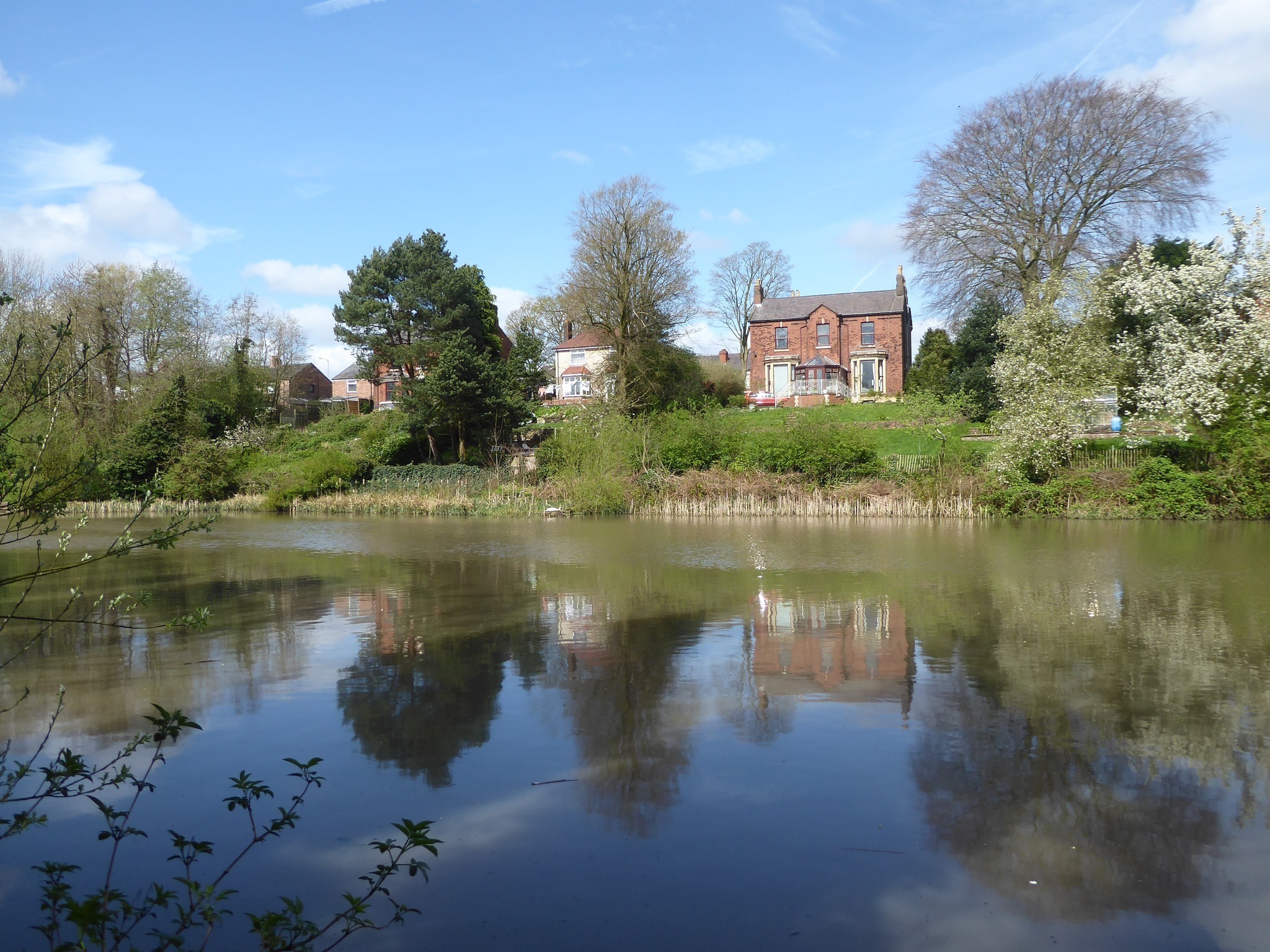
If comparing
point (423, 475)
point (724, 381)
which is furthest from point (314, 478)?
point (724, 381)

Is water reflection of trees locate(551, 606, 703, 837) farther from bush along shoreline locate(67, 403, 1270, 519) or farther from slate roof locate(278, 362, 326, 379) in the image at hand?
slate roof locate(278, 362, 326, 379)

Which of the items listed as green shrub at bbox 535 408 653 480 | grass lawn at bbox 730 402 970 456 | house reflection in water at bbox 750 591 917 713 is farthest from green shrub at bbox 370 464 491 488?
house reflection in water at bbox 750 591 917 713

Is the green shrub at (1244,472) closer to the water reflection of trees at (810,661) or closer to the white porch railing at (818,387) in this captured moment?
the water reflection of trees at (810,661)

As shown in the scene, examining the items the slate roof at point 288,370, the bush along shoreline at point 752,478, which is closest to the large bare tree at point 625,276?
A: the bush along shoreline at point 752,478

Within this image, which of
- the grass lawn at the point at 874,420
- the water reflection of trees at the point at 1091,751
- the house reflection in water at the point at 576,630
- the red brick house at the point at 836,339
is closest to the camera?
the water reflection of trees at the point at 1091,751

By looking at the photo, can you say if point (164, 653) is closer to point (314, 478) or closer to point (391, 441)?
point (314, 478)

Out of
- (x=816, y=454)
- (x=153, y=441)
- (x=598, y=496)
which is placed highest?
(x=153, y=441)

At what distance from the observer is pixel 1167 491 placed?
80.4ft

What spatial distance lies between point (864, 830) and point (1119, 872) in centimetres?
116

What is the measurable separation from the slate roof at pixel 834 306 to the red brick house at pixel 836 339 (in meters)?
0.04

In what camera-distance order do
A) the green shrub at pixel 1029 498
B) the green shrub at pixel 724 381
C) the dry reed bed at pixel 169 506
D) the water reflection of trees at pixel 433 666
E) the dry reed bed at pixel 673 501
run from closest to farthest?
the water reflection of trees at pixel 433 666
the green shrub at pixel 1029 498
the dry reed bed at pixel 673 501
the dry reed bed at pixel 169 506
the green shrub at pixel 724 381

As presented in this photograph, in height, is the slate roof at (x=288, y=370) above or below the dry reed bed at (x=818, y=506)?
above

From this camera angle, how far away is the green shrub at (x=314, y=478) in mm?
32125

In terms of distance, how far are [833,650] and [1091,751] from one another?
3.11m
